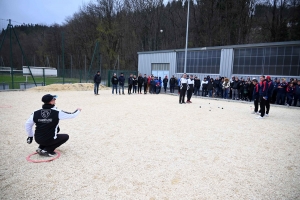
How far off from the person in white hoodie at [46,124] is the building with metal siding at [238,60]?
1850 centimetres

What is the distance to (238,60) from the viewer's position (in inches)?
817

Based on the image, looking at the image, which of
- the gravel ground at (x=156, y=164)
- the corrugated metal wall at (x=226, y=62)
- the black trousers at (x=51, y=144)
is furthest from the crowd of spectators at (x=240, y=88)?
the black trousers at (x=51, y=144)

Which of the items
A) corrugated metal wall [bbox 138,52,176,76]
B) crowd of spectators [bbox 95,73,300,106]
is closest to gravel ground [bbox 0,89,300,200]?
crowd of spectators [bbox 95,73,300,106]

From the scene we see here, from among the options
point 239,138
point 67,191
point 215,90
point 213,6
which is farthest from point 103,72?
point 67,191

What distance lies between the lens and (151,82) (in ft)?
72.2

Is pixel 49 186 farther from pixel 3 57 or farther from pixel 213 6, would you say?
pixel 213 6

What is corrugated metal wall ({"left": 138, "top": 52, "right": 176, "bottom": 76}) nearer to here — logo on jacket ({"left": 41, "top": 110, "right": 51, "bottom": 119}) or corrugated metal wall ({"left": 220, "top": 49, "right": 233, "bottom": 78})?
corrugated metal wall ({"left": 220, "top": 49, "right": 233, "bottom": 78})

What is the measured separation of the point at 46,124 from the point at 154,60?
24982 mm

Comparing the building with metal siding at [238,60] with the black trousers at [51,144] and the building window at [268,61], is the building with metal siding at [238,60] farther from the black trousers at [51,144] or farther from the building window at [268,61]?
the black trousers at [51,144]

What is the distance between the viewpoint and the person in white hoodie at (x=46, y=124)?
186 inches

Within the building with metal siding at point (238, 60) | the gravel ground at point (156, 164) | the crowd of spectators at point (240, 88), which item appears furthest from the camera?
the building with metal siding at point (238, 60)

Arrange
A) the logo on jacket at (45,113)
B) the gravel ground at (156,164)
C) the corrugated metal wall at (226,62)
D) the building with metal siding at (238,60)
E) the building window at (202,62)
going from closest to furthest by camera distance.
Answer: the gravel ground at (156,164)
the logo on jacket at (45,113)
the building with metal siding at (238,60)
the corrugated metal wall at (226,62)
the building window at (202,62)

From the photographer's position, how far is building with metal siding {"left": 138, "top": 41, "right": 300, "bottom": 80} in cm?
1764

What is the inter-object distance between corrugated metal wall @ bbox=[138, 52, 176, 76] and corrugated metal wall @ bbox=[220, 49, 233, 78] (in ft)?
21.5
